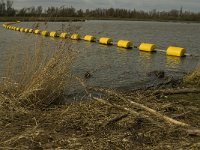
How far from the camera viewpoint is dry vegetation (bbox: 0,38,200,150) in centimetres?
529

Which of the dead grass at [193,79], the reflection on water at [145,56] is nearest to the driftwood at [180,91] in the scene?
the dead grass at [193,79]

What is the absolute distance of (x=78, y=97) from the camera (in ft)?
30.6

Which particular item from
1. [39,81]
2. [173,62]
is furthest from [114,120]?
[173,62]

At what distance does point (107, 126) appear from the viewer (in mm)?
5992

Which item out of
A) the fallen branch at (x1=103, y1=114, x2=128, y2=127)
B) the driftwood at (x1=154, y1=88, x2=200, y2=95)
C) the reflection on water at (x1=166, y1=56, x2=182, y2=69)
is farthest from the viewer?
the reflection on water at (x1=166, y1=56, x2=182, y2=69)

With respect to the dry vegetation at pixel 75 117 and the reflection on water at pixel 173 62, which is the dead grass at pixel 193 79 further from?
the reflection on water at pixel 173 62

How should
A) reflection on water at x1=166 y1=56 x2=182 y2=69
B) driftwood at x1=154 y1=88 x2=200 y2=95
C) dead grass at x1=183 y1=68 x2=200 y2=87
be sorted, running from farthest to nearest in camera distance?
reflection on water at x1=166 y1=56 x2=182 y2=69, dead grass at x1=183 y1=68 x2=200 y2=87, driftwood at x1=154 y1=88 x2=200 y2=95

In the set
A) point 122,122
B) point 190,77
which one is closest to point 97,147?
point 122,122

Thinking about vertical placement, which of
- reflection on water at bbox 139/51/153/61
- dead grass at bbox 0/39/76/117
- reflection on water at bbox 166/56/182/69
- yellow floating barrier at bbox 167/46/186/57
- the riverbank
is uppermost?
dead grass at bbox 0/39/76/117

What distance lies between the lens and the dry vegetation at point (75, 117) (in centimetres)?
529

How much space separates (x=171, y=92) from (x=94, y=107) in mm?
2341

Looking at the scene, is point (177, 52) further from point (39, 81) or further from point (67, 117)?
point (67, 117)

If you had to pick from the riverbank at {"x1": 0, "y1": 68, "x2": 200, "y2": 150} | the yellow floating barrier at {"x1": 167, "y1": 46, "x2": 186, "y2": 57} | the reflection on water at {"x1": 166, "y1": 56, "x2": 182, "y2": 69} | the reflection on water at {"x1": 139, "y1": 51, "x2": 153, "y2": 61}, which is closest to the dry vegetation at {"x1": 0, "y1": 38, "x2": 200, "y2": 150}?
the riverbank at {"x1": 0, "y1": 68, "x2": 200, "y2": 150}

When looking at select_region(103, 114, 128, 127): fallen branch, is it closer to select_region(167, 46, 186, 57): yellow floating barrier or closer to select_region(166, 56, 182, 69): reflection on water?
select_region(166, 56, 182, 69): reflection on water
